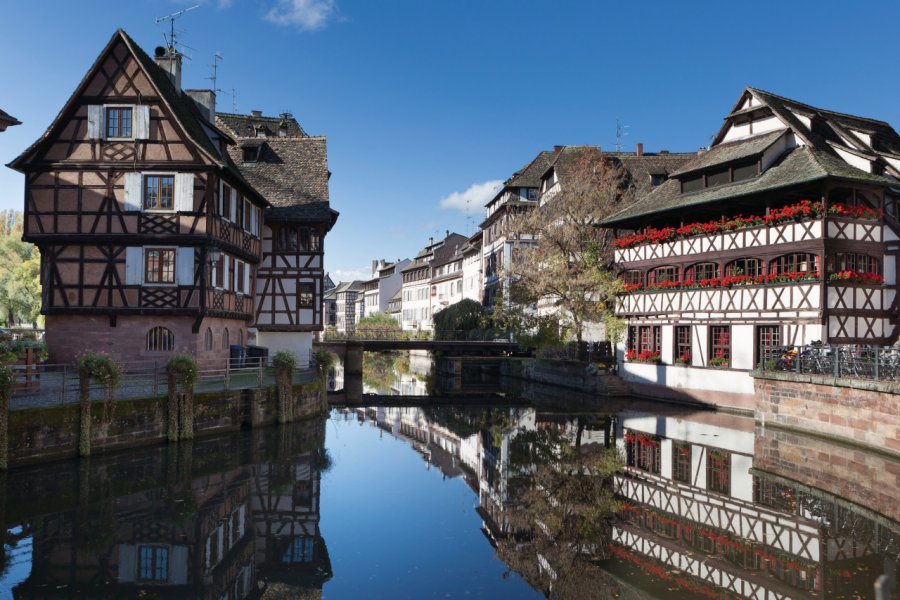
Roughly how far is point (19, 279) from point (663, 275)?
45.4 m

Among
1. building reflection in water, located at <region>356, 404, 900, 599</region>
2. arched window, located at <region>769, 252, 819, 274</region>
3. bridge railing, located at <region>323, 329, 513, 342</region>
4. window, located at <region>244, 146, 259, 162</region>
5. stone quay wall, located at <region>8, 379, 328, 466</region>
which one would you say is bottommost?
building reflection in water, located at <region>356, 404, 900, 599</region>

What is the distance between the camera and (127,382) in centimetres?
2147

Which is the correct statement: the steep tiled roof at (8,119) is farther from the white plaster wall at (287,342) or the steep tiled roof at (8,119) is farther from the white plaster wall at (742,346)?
the white plaster wall at (742,346)

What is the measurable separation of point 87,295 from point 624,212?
23332 millimetres

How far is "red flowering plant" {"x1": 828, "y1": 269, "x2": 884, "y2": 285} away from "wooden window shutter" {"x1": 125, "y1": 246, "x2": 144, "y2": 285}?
23.3m

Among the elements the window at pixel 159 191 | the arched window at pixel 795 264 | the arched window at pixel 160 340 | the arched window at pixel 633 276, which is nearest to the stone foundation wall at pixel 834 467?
the arched window at pixel 795 264

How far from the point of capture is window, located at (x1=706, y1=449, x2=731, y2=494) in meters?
15.7

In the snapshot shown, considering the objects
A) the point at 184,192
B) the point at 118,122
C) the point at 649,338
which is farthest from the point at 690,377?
the point at 118,122

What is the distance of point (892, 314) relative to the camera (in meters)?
26.4

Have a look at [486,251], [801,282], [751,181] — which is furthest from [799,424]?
[486,251]

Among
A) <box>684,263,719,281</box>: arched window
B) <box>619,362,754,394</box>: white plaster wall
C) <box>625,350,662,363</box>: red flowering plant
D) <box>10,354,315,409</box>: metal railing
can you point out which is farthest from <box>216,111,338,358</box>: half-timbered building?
<box>684,263,719,281</box>: arched window

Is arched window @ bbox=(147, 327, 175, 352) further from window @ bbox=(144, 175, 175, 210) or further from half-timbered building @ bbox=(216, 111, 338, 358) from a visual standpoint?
half-timbered building @ bbox=(216, 111, 338, 358)

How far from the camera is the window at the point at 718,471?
15.7 meters

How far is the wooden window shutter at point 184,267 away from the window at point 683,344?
65.8ft
